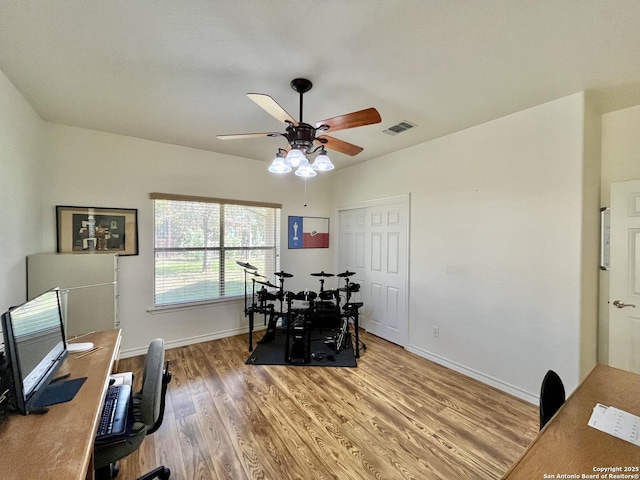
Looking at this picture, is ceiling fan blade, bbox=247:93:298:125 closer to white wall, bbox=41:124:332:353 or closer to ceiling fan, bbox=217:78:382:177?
A: ceiling fan, bbox=217:78:382:177

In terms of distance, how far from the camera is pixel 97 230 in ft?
10.2

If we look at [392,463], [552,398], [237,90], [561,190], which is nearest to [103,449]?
[392,463]

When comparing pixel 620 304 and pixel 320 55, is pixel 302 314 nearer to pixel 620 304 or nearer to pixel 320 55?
pixel 320 55

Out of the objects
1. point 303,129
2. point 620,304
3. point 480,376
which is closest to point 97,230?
point 303,129

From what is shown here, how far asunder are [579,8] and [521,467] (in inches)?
84.6

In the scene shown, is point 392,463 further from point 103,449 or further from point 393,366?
point 103,449

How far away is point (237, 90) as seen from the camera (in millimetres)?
2189

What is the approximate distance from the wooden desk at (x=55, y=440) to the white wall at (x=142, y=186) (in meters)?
2.24

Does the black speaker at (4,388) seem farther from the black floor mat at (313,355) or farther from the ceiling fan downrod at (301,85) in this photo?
the black floor mat at (313,355)

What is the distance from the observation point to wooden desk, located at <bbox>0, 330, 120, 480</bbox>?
86cm

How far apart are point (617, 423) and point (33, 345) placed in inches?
100

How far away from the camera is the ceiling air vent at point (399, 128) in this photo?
9.33ft

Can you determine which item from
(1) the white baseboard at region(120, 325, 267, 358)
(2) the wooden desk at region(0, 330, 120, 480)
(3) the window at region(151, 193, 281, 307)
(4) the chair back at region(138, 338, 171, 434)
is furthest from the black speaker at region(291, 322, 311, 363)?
(2) the wooden desk at region(0, 330, 120, 480)

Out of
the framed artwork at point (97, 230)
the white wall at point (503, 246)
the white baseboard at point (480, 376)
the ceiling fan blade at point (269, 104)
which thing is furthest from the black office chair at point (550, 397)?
the framed artwork at point (97, 230)
